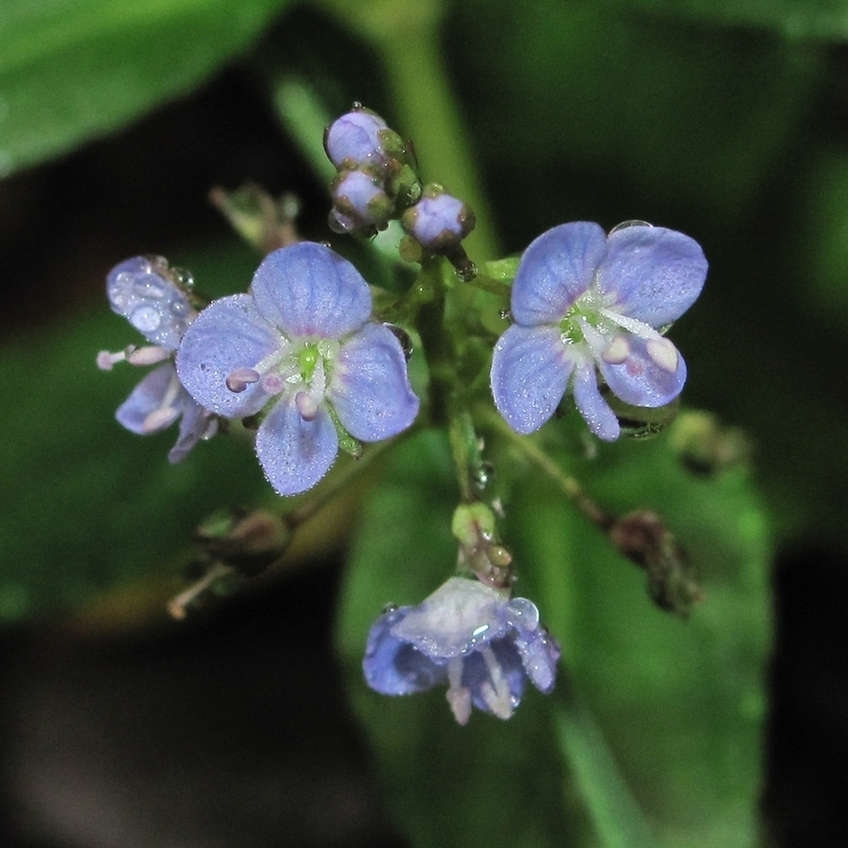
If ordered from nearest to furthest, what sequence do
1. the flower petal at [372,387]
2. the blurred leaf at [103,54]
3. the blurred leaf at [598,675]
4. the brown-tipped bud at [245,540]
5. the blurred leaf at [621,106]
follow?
the flower petal at [372,387] → the brown-tipped bud at [245,540] → the blurred leaf at [598,675] → the blurred leaf at [103,54] → the blurred leaf at [621,106]

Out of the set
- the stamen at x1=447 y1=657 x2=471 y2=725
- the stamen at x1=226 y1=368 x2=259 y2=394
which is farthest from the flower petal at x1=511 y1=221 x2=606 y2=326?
the stamen at x1=447 y1=657 x2=471 y2=725

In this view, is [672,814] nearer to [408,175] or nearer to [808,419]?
[808,419]

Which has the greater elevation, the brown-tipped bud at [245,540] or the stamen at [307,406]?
the stamen at [307,406]

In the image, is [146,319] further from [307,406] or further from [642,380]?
[642,380]

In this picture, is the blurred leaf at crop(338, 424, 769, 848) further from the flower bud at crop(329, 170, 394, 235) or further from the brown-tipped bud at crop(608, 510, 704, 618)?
the flower bud at crop(329, 170, 394, 235)

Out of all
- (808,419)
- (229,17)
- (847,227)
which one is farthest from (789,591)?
(229,17)

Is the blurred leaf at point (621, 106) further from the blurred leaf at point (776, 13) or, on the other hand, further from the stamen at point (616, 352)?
the stamen at point (616, 352)

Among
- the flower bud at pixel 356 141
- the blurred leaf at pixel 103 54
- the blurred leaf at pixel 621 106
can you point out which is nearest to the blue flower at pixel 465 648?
the flower bud at pixel 356 141
